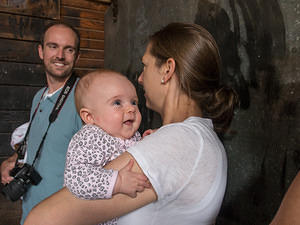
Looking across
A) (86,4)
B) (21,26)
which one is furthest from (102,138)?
(86,4)

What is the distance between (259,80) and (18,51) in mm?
3199

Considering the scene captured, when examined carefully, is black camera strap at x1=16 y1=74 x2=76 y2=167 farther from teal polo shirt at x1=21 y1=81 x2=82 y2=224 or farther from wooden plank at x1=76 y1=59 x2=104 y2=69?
wooden plank at x1=76 y1=59 x2=104 y2=69

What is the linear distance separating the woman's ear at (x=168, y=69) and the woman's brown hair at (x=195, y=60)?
0.02 metres

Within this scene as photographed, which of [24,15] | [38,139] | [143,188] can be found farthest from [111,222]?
[24,15]

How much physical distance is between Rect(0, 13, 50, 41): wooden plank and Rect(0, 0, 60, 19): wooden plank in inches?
2.7

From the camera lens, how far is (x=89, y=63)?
12.8ft

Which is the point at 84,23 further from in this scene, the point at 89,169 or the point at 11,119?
the point at 89,169

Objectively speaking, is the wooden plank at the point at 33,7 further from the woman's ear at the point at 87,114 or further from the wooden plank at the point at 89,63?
the woman's ear at the point at 87,114

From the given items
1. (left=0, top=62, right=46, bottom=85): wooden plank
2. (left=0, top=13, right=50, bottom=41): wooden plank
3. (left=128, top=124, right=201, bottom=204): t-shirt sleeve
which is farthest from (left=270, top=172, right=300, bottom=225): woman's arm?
(left=0, top=13, right=50, bottom=41): wooden plank

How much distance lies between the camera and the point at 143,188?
79 cm

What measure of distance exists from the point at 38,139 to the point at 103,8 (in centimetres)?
282

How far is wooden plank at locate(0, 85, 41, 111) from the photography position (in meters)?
3.35

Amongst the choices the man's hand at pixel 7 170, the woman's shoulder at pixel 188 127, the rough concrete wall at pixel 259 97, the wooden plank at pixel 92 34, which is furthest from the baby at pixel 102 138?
the wooden plank at pixel 92 34

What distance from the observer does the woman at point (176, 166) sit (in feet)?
2.60
